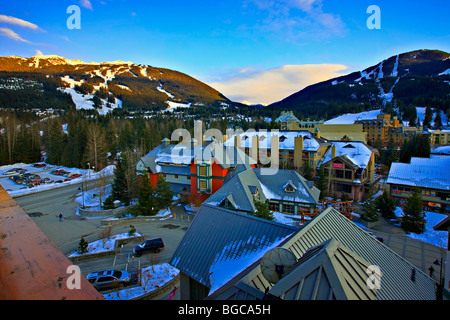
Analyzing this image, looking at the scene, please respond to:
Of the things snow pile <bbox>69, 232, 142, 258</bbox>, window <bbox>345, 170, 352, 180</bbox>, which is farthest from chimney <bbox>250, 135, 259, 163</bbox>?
snow pile <bbox>69, 232, 142, 258</bbox>

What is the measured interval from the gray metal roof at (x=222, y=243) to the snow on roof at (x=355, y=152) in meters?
32.0

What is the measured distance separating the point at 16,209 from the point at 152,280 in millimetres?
13887

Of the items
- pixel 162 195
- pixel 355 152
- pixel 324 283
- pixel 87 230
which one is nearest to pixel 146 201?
pixel 162 195

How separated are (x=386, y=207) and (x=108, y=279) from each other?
1135 inches

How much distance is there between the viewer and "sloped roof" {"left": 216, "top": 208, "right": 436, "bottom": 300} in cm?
615

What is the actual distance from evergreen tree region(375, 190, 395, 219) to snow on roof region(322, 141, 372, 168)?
873 cm

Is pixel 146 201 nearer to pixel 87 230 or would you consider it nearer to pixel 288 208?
pixel 87 230

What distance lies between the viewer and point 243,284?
16.0 ft

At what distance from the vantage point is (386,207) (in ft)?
90.0

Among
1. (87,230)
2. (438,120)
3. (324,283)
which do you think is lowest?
(87,230)

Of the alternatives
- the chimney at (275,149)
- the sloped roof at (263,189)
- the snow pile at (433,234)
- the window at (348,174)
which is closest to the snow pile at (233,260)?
the sloped roof at (263,189)

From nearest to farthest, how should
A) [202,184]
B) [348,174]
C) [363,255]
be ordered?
[363,255] < [202,184] < [348,174]

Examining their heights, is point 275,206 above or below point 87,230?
above

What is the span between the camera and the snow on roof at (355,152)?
120 ft
